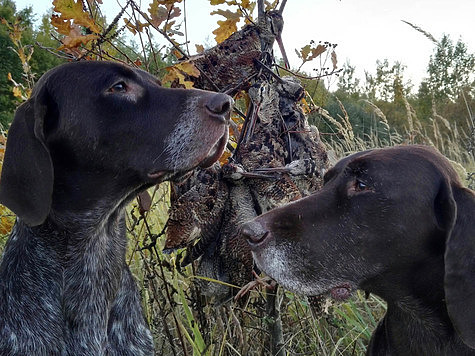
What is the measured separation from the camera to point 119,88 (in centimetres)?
255

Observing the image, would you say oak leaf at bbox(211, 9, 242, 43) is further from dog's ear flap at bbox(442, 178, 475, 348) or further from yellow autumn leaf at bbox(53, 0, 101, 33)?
dog's ear flap at bbox(442, 178, 475, 348)

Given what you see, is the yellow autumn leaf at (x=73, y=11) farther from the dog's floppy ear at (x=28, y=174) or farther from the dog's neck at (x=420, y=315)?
the dog's neck at (x=420, y=315)

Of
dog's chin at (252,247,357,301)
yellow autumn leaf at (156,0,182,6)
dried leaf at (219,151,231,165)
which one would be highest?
yellow autumn leaf at (156,0,182,6)

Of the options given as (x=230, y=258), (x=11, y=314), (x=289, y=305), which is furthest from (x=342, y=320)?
(x=11, y=314)

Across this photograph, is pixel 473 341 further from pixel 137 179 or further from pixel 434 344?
pixel 137 179

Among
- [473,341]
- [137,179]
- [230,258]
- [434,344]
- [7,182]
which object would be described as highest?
[7,182]

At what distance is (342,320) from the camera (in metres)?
3.81

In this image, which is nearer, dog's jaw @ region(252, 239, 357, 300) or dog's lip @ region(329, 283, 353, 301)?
dog's jaw @ region(252, 239, 357, 300)

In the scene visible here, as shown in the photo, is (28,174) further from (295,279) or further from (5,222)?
(5,222)

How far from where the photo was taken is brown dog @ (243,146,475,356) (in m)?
2.26

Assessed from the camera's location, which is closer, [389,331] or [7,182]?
[7,182]

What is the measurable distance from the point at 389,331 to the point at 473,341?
0.55m

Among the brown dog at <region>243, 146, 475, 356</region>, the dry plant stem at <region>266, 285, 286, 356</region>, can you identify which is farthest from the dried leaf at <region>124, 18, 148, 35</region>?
the dry plant stem at <region>266, 285, 286, 356</region>

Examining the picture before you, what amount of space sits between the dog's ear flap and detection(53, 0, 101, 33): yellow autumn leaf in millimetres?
1821
